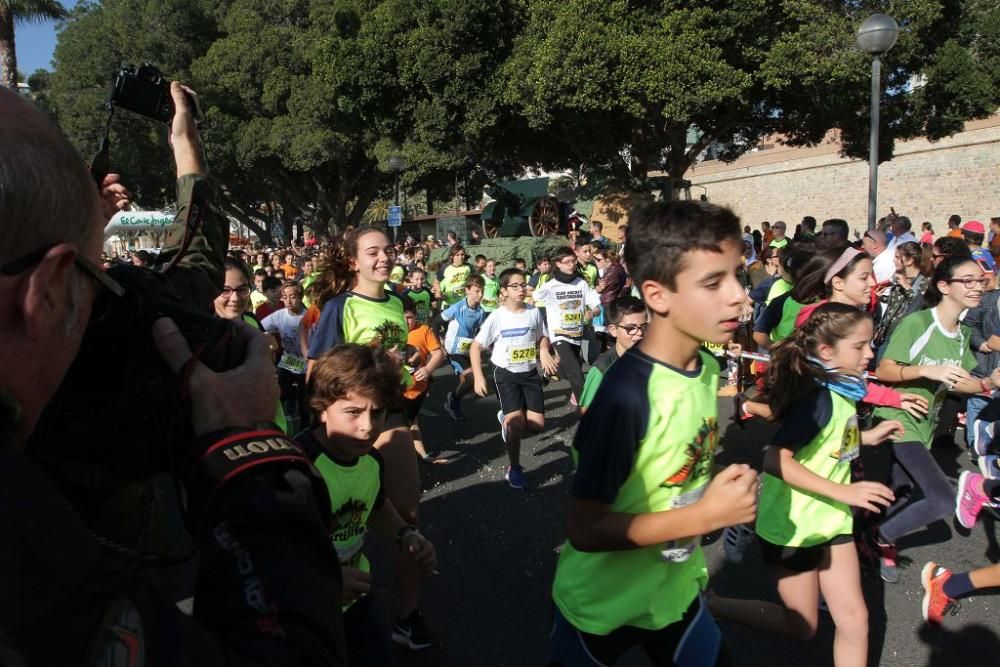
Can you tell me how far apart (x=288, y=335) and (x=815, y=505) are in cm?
544

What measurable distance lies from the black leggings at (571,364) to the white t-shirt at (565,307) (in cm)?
8

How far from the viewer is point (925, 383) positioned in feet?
13.6

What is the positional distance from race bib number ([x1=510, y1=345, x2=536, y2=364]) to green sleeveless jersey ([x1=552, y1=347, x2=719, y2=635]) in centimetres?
378

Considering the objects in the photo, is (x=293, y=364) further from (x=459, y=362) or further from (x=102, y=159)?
(x=102, y=159)

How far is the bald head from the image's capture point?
2.45ft

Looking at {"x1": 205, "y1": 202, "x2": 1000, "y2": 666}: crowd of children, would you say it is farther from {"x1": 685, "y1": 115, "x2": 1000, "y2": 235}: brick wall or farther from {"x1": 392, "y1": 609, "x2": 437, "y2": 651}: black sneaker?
{"x1": 685, "y1": 115, "x2": 1000, "y2": 235}: brick wall

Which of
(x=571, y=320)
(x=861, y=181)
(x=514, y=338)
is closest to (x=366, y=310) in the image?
(x=514, y=338)

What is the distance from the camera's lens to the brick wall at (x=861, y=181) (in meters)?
23.7

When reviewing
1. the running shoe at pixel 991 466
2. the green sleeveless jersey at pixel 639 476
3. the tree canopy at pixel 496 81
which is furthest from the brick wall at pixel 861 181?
the green sleeveless jersey at pixel 639 476

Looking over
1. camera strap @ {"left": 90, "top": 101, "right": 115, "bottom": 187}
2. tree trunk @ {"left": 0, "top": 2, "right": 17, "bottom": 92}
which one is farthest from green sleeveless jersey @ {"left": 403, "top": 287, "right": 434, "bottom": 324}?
tree trunk @ {"left": 0, "top": 2, "right": 17, "bottom": 92}

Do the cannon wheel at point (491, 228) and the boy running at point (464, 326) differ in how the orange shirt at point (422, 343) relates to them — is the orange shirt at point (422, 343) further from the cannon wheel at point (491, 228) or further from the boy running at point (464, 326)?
the cannon wheel at point (491, 228)

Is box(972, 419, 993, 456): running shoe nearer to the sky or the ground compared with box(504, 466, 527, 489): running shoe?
nearer to the sky

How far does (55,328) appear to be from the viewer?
823 millimetres

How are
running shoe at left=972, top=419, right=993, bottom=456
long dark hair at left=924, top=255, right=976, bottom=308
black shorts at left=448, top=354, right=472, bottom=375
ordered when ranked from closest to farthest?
long dark hair at left=924, top=255, right=976, bottom=308, running shoe at left=972, top=419, right=993, bottom=456, black shorts at left=448, top=354, right=472, bottom=375
